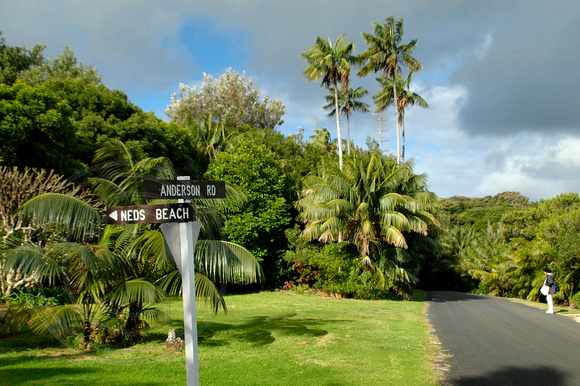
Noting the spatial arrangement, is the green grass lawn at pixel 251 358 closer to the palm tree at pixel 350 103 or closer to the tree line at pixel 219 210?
the tree line at pixel 219 210

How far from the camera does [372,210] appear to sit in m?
24.5

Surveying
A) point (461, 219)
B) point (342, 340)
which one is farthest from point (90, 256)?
point (461, 219)

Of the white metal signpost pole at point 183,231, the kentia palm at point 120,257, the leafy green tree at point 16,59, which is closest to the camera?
the white metal signpost pole at point 183,231

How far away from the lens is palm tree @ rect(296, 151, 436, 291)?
23344mm

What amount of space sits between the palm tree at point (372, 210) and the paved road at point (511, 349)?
914 cm

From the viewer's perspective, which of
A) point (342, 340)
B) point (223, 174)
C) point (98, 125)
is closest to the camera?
point (342, 340)

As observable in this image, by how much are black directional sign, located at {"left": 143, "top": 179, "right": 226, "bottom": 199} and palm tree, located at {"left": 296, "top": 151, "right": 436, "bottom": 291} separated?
1858 centimetres

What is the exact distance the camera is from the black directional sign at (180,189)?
4.57 metres

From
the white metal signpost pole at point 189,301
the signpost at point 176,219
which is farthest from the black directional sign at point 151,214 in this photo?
the white metal signpost pole at point 189,301

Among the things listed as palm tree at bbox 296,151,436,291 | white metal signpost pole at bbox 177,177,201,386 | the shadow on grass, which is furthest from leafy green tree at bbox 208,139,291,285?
white metal signpost pole at bbox 177,177,201,386

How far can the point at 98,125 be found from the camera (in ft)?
69.4

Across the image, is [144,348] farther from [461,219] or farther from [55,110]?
[461,219]

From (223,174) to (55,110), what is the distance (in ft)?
31.8

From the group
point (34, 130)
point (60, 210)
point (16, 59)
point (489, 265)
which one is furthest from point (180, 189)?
point (489, 265)
